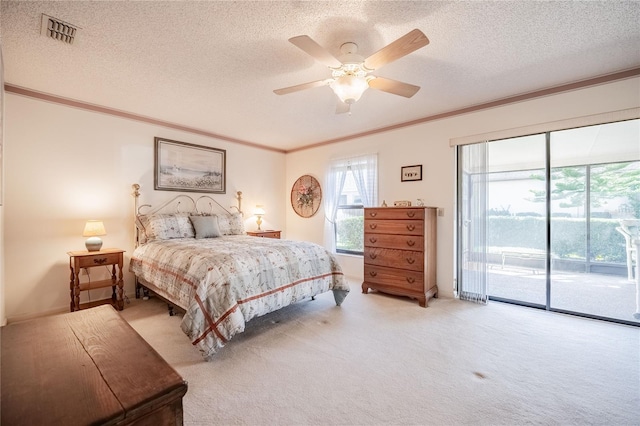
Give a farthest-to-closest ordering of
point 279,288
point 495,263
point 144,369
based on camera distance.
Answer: point 495,263, point 279,288, point 144,369

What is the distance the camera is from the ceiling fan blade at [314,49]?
1801 millimetres

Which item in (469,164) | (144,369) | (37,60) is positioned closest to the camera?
(144,369)

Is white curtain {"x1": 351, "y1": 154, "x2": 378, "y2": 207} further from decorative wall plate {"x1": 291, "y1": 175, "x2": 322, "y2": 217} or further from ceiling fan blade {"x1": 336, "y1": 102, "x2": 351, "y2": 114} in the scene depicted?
ceiling fan blade {"x1": 336, "y1": 102, "x2": 351, "y2": 114}

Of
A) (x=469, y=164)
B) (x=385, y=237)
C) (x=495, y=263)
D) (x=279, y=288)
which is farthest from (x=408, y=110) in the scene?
(x=279, y=288)

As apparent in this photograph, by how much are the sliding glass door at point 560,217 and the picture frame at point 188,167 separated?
3.95 meters

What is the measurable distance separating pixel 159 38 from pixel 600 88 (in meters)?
4.37

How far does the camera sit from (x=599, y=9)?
1943 mm

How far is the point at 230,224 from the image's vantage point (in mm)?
4531

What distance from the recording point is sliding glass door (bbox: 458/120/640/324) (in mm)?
3229

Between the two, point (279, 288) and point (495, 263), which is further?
point (495, 263)

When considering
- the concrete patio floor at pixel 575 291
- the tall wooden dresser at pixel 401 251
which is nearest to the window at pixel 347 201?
the tall wooden dresser at pixel 401 251

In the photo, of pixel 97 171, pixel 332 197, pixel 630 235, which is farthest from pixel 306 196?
pixel 630 235

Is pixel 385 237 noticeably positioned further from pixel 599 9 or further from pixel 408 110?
pixel 599 9

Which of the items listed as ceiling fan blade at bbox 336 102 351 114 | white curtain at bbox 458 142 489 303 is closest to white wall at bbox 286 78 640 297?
white curtain at bbox 458 142 489 303
